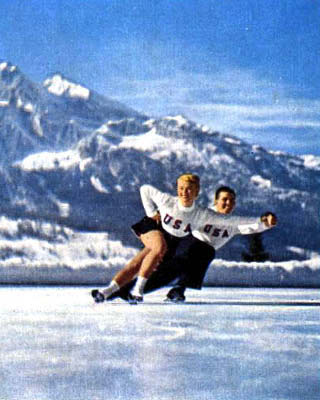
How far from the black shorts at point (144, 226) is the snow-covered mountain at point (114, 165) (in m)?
0.25

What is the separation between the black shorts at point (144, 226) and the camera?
3.43 m

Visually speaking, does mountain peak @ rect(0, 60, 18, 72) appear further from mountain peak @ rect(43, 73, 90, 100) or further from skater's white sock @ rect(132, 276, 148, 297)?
skater's white sock @ rect(132, 276, 148, 297)

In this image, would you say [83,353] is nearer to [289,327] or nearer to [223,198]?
[289,327]

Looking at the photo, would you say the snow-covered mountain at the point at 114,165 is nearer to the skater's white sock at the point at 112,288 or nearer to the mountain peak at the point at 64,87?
the mountain peak at the point at 64,87

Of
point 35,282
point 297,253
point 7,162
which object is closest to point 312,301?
point 297,253

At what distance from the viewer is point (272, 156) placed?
13.7ft

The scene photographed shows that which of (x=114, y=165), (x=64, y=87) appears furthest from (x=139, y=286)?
(x=64, y=87)

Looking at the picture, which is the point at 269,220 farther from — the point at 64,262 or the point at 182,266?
the point at 64,262

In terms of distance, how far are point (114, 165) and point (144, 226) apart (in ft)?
3.84

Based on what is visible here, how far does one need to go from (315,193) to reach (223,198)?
127 cm

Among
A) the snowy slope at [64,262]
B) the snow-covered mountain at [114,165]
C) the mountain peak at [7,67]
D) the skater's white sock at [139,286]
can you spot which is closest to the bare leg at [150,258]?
the skater's white sock at [139,286]

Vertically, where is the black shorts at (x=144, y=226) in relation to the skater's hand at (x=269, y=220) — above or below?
below

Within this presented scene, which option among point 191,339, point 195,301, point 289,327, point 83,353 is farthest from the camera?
point 195,301

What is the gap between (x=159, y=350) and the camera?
95.1 inches
